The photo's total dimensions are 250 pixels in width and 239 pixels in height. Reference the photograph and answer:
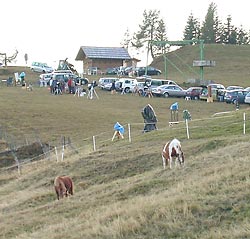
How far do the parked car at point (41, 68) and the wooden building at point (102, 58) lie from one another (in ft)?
37.3

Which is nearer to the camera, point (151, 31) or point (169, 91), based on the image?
Result: point (169, 91)

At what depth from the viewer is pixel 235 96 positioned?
157 ft

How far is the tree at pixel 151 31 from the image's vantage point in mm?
119688

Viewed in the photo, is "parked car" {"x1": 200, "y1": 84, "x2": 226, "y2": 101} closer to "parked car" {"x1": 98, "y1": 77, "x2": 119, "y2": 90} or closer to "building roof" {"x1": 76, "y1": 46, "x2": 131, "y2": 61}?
"parked car" {"x1": 98, "y1": 77, "x2": 119, "y2": 90}

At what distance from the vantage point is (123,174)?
2045 centimetres

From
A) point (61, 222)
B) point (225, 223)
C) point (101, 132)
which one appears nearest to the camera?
point (225, 223)

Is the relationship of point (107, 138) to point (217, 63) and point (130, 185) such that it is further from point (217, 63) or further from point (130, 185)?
point (217, 63)

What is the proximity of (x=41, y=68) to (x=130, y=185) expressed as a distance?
222 feet

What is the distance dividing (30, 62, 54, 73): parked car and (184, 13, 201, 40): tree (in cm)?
4968

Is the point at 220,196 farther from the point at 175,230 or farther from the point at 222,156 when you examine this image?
the point at 222,156

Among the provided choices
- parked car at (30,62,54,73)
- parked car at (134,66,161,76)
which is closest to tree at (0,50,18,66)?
parked car at (30,62,54,73)

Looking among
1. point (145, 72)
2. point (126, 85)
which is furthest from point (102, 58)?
point (126, 85)

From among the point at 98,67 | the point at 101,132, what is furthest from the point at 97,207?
the point at 98,67

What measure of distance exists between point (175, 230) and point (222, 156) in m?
7.46
